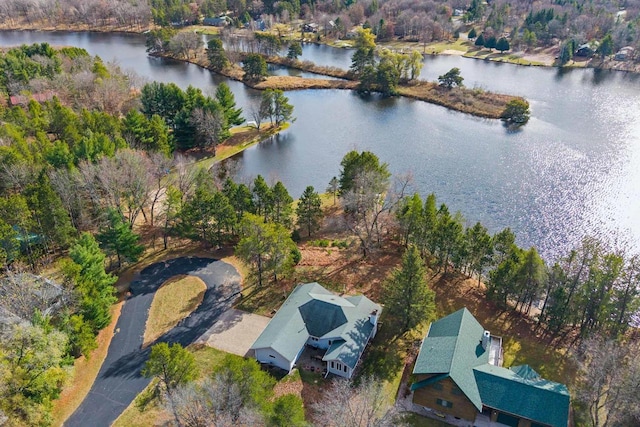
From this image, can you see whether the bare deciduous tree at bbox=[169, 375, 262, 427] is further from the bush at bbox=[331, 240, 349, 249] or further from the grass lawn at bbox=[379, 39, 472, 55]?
the grass lawn at bbox=[379, 39, 472, 55]


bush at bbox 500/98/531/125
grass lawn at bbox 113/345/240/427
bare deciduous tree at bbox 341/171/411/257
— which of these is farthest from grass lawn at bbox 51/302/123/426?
bush at bbox 500/98/531/125

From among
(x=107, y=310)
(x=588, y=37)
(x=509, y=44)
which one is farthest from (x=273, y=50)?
(x=107, y=310)

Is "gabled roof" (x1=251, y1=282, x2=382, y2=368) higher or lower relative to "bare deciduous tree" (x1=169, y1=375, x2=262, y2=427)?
lower

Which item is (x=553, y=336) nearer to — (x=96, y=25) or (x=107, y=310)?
(x=107, y=310)

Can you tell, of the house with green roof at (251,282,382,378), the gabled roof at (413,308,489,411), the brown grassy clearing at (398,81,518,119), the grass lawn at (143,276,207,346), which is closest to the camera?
the gabled roof at (413,308,489,411)

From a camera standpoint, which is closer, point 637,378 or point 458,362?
point 637,378

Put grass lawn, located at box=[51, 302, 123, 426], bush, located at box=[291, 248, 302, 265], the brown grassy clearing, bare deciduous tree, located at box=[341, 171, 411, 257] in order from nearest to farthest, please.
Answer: grass lawn, located at box=[51, 302, 123, 426] → bush, located at box=[291, 248, 302, 265] → bare deciduous tree, located at box=[341, 171, 411, 257] → the brown grassy clearing

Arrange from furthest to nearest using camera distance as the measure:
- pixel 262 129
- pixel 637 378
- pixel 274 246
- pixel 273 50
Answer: pixel 273 50 < pixel 262 129 < pixel 274 246 < pixel 637 378
